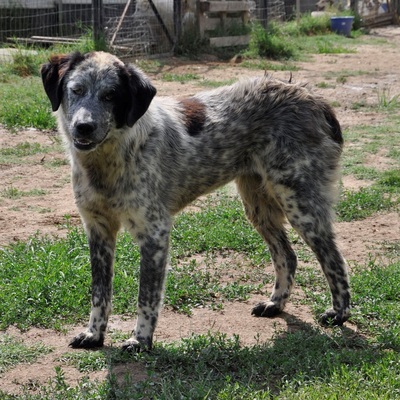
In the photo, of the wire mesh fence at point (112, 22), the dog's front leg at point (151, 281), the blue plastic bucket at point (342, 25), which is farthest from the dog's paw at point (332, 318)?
the blue plastic bucket at point (342, 25)

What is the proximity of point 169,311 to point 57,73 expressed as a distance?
1.79m

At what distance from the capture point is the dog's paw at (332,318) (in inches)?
206

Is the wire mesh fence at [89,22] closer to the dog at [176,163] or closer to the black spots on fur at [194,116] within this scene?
the black spots on fur at [194,116]

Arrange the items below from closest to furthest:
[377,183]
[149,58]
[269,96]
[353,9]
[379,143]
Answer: [269,96] < [377,183] < [379,143] < [149,58] < [353,9]

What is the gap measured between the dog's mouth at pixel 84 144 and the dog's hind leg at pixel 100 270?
540 mm

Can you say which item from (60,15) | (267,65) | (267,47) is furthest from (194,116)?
(60,15)

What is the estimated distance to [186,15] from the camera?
16.1 metres

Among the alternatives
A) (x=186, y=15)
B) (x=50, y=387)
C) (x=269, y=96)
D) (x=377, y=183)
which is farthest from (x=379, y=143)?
(x=186, y=15)

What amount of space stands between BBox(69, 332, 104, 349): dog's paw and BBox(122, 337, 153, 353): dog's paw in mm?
200

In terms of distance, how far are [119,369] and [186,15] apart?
40.7ft

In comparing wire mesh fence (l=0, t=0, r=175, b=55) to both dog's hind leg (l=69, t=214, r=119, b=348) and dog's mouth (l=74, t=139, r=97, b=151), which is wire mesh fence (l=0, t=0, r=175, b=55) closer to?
dog's hind leg (l=69, t=214, r=119, b=348)

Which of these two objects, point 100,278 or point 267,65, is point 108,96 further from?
point 267,65

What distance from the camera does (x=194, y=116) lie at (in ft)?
17.6

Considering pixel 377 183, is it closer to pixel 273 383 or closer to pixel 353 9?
pixel 273 383
